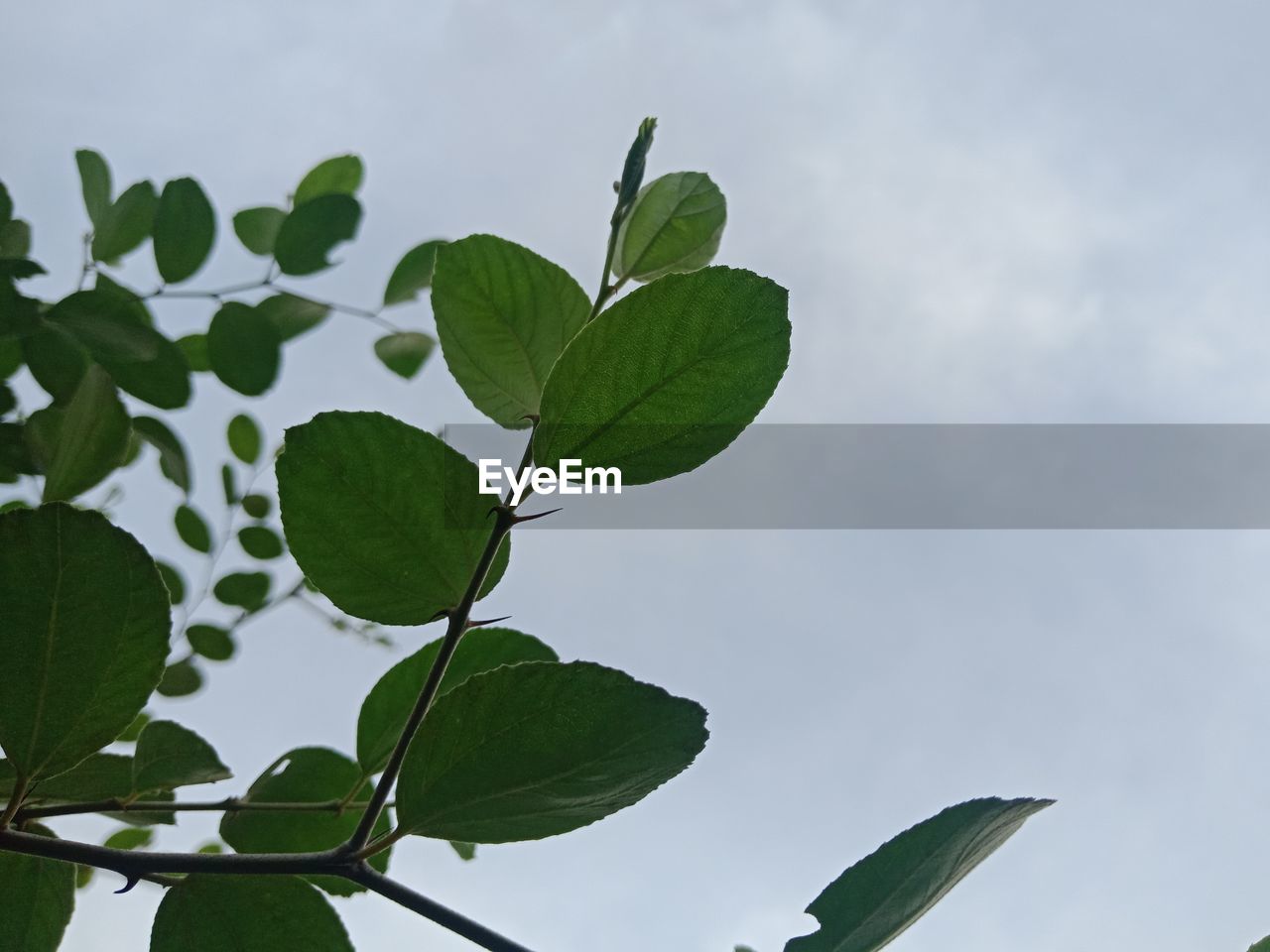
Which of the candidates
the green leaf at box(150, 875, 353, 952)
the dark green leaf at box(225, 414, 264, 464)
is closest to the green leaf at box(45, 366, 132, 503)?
the green leaf at box(150, 875, 353, 952)

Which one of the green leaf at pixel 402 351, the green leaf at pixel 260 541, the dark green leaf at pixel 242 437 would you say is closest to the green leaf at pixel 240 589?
the green leaf at pixel 260 541

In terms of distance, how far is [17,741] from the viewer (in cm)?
36

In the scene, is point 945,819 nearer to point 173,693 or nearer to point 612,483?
point 612,483

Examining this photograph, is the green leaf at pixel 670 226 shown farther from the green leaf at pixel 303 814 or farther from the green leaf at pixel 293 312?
the green leaf at pixel 293 312

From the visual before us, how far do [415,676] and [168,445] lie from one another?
0.40 m

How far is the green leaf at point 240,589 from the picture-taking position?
3.35ft

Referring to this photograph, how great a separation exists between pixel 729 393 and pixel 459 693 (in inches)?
5.5

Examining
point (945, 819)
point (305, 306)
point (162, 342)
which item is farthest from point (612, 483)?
point (305, 306)

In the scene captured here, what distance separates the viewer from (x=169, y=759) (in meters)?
0.49

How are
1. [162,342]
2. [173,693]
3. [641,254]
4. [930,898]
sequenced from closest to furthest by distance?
[930,898] → [641,254] → [162,342] → [173,693]

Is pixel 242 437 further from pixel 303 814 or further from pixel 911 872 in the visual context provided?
pixel 911 872

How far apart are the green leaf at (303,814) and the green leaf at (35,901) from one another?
0.09m

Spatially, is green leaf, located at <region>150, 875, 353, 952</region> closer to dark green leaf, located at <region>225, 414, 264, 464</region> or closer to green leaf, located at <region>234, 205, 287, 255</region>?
green leaf, located at <region>234, 205, 287, 255</region>

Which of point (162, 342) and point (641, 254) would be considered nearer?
point (641, 254)
